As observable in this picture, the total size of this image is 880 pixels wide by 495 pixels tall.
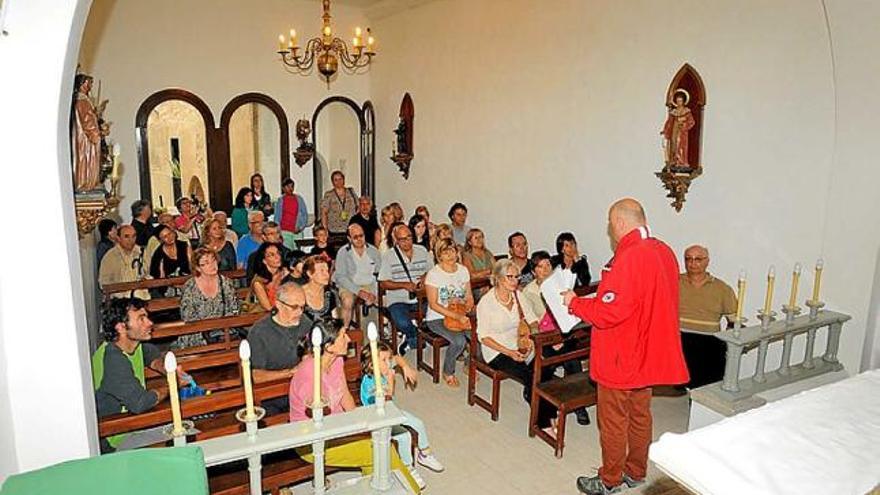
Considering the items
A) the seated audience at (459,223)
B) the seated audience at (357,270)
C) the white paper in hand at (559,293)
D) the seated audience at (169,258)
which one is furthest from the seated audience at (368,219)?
the white paper in hand at (559,293)

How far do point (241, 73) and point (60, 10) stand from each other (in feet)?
23.3

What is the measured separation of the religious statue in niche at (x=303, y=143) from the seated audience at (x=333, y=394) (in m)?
6.60

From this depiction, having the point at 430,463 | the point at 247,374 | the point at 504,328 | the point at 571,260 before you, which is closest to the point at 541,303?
the point at 504,328

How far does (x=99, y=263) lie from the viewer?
629 cm

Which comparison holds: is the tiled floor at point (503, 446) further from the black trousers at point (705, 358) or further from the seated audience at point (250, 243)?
the seated audience at point (250, 243)

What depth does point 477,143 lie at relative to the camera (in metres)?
7.81

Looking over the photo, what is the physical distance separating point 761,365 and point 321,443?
8.30 feet

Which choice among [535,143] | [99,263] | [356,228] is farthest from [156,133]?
[535,143]

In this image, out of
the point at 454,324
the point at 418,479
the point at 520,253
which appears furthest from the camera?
the point at 520,253

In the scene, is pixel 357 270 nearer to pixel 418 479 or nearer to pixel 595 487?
pixel 418 479

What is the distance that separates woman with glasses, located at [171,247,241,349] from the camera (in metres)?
4.95

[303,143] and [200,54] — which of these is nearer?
[200,54]

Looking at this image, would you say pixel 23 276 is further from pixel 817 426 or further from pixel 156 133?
pixel 156 133

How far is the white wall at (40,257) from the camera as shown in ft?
7.79
